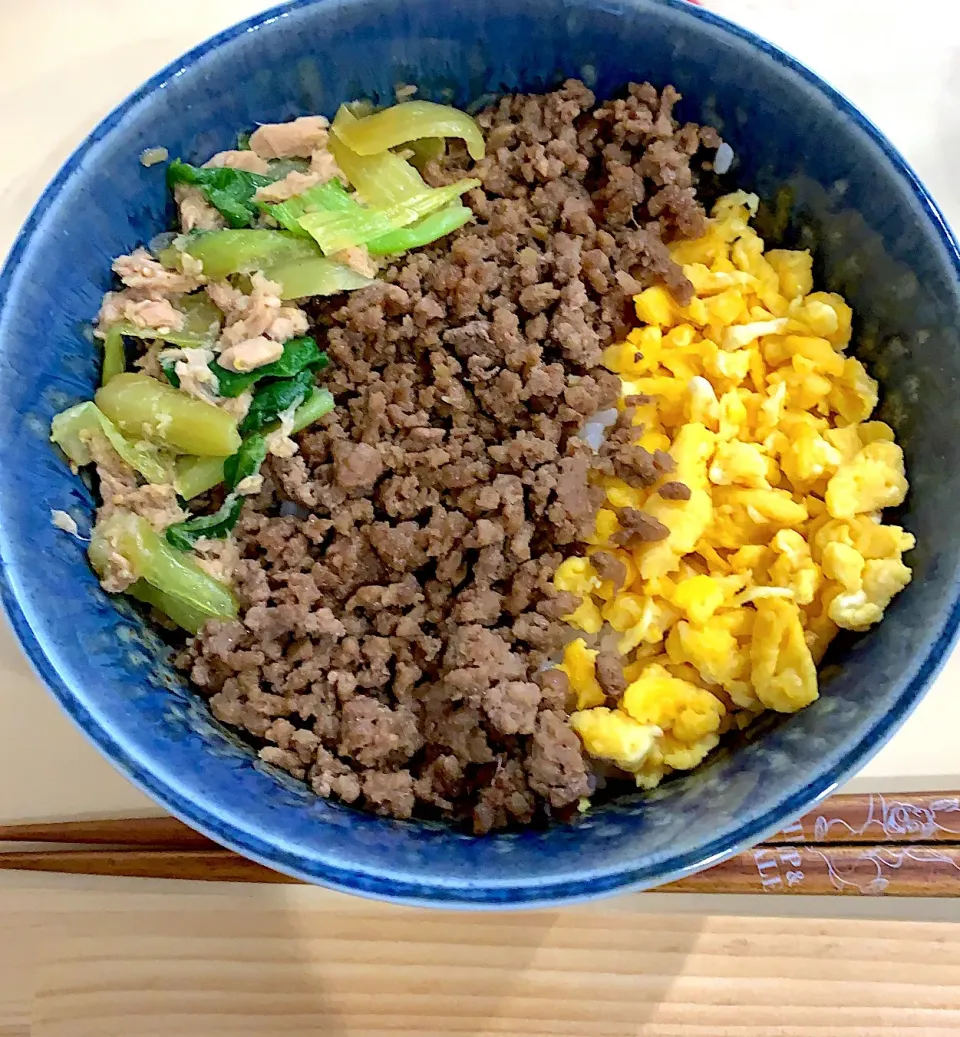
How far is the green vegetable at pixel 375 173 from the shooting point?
1336 millimetres

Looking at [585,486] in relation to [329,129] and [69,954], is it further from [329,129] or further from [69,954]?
[69,954]

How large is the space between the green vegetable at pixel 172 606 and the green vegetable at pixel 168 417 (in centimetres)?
20

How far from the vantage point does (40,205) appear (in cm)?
120

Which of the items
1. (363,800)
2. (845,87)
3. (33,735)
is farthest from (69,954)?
(845,87)

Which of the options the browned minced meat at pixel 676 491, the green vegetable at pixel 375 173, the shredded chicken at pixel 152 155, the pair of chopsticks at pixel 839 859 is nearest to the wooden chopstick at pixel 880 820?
the pair of chopsticks at pixel 839 859

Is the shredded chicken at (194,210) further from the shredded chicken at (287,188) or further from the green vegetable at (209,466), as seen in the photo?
the green vegetable at (209,466)

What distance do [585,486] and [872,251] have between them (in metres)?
0.50

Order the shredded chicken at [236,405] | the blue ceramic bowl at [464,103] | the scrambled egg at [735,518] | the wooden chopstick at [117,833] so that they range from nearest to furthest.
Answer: the blue ceramic bowl at [464,103] → the scrambled egg at [735,518] → the shredded chicken at [236,405] → the wooden chopstick at [117,833]

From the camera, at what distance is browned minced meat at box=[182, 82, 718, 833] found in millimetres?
1166

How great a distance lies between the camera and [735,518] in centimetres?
125

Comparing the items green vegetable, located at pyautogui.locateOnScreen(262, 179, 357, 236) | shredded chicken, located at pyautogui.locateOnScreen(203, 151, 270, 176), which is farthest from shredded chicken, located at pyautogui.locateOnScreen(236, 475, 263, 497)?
shredded chicken, located at pyautogui.locateOnScreen(203, 151, 270, 176)

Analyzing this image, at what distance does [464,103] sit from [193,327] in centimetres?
54

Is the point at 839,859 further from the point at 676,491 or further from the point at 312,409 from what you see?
the point at 312,409

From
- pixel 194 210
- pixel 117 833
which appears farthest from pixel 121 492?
pixel 117 833
